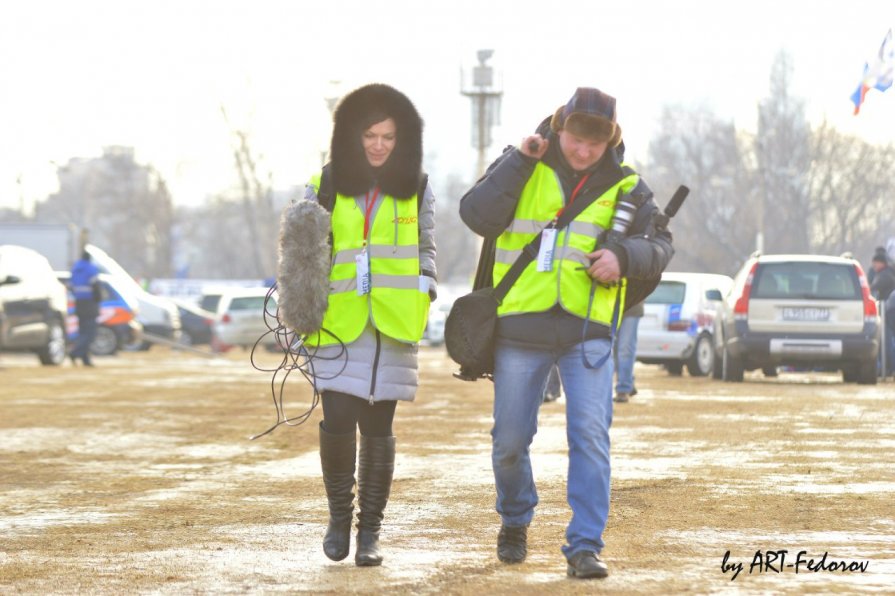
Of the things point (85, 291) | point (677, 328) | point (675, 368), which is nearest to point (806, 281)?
point (677, 328)

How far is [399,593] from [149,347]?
40286 mm

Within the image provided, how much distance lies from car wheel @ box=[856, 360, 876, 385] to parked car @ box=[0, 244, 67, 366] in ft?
41.7

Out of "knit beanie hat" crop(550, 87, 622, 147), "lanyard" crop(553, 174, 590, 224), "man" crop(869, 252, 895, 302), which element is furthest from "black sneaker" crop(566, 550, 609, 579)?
"man" crop(869, 252, 895, 302)

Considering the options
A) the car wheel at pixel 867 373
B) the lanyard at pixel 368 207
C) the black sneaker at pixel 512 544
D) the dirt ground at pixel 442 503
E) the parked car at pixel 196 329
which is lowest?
the parked car at pixel 196 329

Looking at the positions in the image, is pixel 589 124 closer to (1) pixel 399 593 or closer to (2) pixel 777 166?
(1) pixel 399 593

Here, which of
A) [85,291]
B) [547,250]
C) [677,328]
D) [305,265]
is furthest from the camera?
[85,291]

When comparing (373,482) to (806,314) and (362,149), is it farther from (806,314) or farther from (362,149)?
(806,314)

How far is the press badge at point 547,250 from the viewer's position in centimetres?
696

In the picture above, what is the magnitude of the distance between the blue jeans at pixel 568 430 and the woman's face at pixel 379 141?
34.1 inches

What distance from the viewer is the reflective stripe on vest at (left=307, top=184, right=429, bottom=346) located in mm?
7277

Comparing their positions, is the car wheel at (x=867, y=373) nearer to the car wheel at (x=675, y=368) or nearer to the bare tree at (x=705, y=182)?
the car wheel at (x=675, y=368)

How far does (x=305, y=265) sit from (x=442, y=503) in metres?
2.44

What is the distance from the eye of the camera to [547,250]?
696 cm

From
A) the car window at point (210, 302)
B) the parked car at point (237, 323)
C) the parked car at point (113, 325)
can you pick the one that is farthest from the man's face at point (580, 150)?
the car window at point (210, 302)
